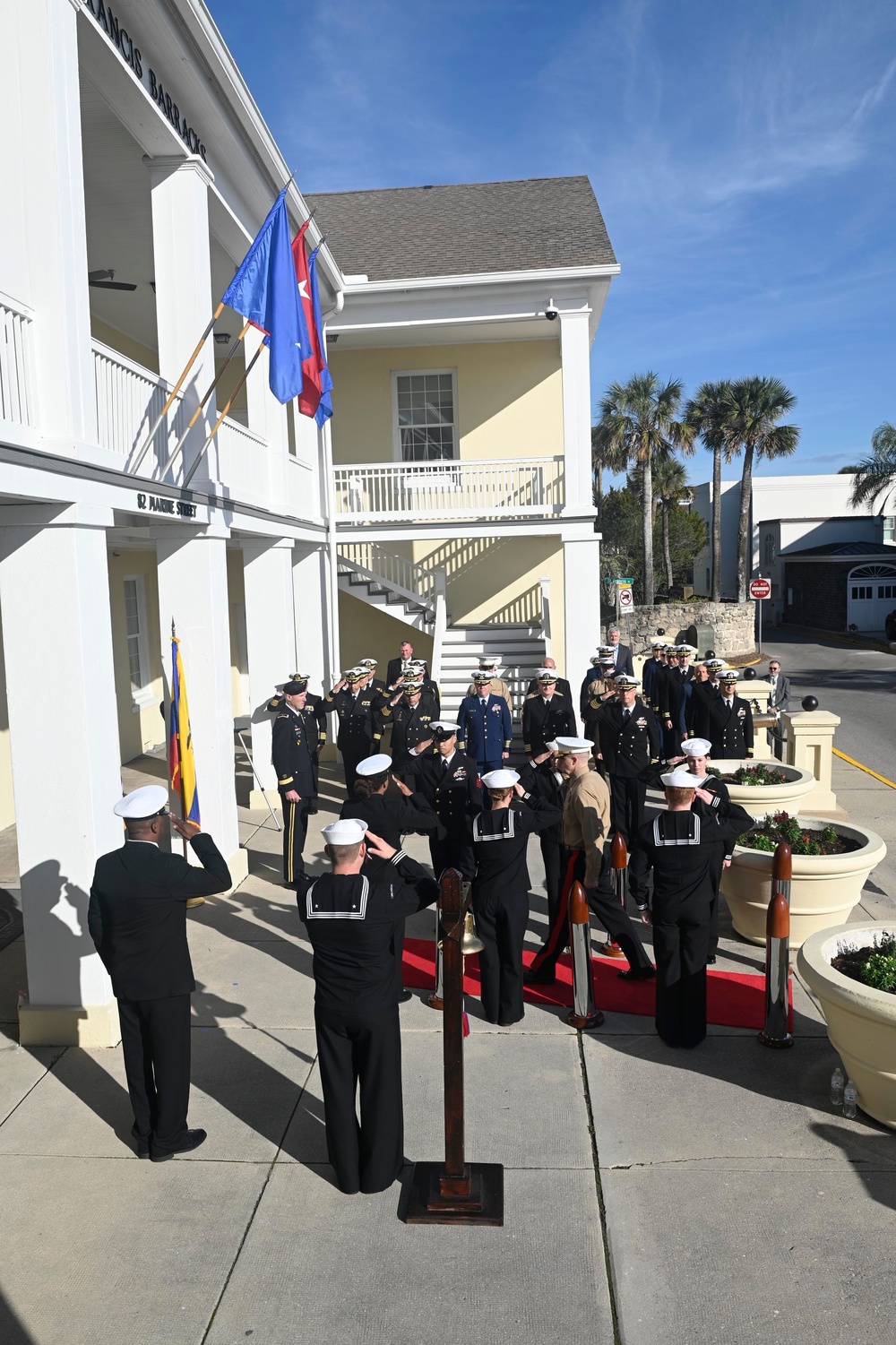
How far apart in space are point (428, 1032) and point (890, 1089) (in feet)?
9.47

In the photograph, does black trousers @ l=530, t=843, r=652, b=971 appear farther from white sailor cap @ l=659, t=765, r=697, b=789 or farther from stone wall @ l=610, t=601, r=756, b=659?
stone wall @ l=610, t=601, r=756, b=659

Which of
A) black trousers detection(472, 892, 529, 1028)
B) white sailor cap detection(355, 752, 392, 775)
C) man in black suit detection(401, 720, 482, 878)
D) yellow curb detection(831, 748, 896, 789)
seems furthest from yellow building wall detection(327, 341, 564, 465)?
black trousers detection(472, 892, 529, 1028)

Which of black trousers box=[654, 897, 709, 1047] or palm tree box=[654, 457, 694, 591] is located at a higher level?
palm tree box=[654, 457, 694, 591]

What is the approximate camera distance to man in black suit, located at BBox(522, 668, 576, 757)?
11539 millimetres

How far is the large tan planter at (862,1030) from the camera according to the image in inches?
198

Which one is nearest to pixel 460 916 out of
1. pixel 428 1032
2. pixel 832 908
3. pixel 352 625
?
pixel 428 1032

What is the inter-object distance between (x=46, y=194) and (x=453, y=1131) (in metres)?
6.07

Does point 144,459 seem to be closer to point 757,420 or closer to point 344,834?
point 344,834

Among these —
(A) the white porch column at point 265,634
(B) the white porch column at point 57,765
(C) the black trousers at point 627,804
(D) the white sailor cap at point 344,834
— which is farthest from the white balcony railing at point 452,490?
(D) the white sailor cap at point 344,834

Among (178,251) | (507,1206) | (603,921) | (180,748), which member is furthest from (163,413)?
(507,1206)

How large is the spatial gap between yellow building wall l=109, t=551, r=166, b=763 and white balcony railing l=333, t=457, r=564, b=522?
363cm

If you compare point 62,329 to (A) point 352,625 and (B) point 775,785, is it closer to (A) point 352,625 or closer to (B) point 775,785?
(B) point 775,785

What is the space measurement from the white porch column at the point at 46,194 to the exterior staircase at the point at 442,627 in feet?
35.6

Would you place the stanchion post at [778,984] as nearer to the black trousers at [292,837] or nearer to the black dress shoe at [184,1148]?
the black dress shoe at [184,1148]
